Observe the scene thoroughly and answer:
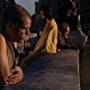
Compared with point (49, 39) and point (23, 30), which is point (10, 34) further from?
point (49, 39)

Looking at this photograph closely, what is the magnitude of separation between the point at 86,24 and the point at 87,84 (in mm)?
9638

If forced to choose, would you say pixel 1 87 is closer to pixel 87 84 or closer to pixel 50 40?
pixel 50 40

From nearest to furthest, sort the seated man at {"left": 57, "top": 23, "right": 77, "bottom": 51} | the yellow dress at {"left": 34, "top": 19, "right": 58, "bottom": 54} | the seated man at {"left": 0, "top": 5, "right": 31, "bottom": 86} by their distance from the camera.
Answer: the seated man at {"left": 0, "top": 5, "right": 31, "bottom": 86}
the yellow dress at {"left": 34, "top": 19, "right": 58, "bottom": 54}
the seated man at {"left": 57, "top": 23, "right": 77, "bottom": 51}

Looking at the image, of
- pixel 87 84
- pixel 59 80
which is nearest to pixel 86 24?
pixel 87 84

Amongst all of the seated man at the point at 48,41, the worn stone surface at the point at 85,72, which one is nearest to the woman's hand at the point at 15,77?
the seated man at the point at 48,41

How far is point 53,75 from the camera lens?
375cm

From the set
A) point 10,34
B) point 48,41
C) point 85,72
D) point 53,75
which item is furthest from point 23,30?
point 85,72

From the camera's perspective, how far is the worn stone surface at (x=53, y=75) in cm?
325

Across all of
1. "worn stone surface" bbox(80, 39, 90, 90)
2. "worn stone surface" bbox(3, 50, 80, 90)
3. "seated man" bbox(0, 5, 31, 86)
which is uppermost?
"seated man" bbox(0, 5, 31, 86)

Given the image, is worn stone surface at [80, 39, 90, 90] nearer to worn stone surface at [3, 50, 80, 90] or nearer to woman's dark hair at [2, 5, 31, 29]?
worn stone surface at [3, 50, 80, 90]

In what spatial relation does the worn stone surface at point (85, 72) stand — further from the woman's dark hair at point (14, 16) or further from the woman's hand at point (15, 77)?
the woman's dark hair at point (14, 16)

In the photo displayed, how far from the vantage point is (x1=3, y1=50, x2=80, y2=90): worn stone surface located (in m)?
3.25

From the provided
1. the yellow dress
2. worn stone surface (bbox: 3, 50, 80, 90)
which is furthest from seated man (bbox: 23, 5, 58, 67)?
worn stone surface (bbox: 3, 50, 80, 90)

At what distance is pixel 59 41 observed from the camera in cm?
698
